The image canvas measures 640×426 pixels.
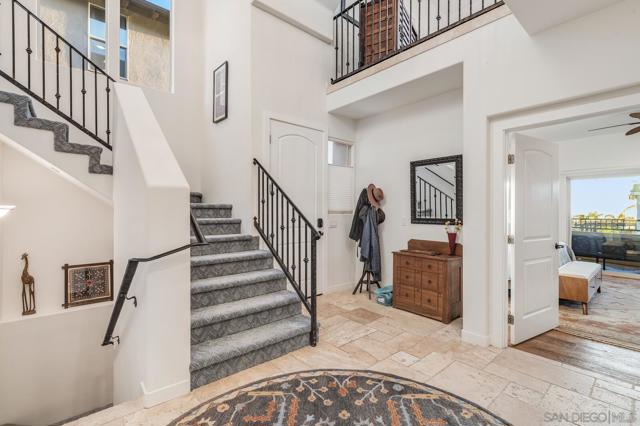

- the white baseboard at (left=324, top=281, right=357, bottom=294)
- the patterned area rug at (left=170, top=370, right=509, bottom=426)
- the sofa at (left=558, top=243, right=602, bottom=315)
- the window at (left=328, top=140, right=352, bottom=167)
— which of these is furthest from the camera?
the window at (left=328, top=140, right=352, bottom=167)

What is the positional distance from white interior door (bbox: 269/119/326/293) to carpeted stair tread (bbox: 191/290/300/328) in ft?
2.60

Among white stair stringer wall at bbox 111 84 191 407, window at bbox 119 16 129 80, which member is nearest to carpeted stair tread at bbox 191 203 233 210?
white stair stringer wall at bbox 111 84 191 407

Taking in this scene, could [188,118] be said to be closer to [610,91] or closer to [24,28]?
[24,28]

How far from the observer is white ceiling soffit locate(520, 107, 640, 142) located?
161 inches

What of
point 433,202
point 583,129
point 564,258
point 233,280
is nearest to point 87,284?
point 233,280

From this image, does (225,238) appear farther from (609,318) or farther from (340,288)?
(609,318)

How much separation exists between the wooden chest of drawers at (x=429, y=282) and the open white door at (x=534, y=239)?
25.9 inches

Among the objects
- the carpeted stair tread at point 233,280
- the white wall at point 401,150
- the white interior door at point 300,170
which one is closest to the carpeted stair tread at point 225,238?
the carpeted stair tread at point 233,280

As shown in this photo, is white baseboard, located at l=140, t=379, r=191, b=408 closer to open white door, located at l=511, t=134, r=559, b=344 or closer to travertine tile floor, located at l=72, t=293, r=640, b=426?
travertine tile floor, located at l=72, t=293, r=640, b=426

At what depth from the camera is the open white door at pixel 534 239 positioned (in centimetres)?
280

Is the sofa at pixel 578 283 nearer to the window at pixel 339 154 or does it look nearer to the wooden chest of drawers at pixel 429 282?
the wooden chest of drawers at pixel 429 282

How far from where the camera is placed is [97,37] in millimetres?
3957

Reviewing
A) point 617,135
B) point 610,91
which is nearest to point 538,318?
point 610,91

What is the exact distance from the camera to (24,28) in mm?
3367
